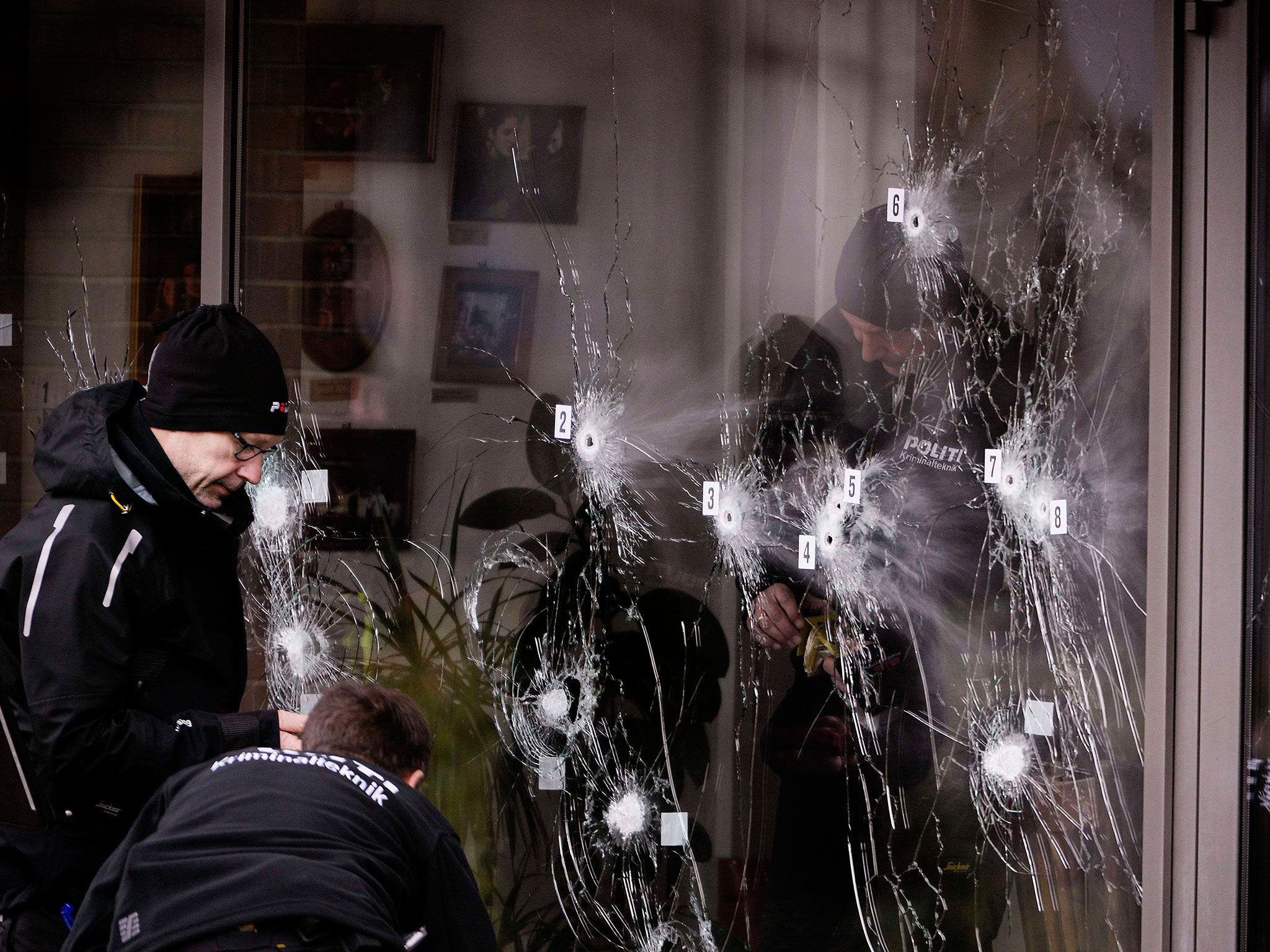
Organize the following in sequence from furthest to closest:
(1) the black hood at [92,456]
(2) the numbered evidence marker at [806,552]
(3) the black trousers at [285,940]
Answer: (2) the numbered evidence marker at [806,552]
(1) the black hood at [92,456]
(3) the black trousers at [285,940]

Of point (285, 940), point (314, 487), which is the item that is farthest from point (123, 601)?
point (314, 487)

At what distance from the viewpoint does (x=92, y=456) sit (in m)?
1.85

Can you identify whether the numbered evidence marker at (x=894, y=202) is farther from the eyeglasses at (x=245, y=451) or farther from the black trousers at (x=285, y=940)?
the black trousers at (x=285, y=940)

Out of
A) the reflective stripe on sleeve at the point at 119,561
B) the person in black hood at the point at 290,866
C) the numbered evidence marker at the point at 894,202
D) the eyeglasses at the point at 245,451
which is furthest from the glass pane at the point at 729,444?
the person in black hood at the point at 290,866

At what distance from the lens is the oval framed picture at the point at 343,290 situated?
2.75m

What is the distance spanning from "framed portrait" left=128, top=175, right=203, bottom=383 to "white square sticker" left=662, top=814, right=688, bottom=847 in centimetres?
167

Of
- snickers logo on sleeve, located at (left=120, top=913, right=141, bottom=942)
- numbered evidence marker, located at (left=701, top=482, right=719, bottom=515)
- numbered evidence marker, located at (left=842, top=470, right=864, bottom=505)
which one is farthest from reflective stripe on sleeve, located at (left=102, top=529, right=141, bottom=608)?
numbered evidence marker, located at (left=842, top=470, right=864, bottom=505)

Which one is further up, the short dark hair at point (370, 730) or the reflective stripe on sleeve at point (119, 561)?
the reflective stripe on sleeve at point (119, 561)

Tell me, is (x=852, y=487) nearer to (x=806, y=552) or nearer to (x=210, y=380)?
(x=806, y=552)

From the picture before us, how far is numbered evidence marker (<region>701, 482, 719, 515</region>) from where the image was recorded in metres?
2.79

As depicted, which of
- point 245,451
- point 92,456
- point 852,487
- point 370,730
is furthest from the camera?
point 852,487

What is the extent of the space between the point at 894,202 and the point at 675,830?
1653mm

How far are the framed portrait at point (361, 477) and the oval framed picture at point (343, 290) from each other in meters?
0.18

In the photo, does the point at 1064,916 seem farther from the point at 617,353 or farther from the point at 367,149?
the point at 367,149
